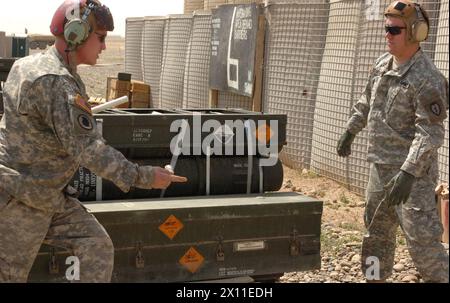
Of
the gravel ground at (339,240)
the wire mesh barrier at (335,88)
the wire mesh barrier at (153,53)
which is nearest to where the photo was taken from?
the gravel ground at (339,240)

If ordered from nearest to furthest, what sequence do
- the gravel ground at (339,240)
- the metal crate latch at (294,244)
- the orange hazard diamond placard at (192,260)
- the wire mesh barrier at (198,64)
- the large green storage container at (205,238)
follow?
1. the large green storage container at (205,238)
2. the orange hazard diamond placard at (192,260)
3. the metal crate latch at (294,244)
4. the gravel ground at (339,240)
5. the wire mesh barrier at (198,64)

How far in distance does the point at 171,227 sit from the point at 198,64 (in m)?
9.08

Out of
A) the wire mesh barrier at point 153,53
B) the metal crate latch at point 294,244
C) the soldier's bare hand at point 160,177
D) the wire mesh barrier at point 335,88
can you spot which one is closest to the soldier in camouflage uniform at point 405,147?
the metal crate latch at point 294,244

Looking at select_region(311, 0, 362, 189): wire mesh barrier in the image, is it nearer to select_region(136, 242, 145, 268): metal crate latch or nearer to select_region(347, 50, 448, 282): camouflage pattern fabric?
select_region(347, 50, 448, 282): camouflage pattern fabric

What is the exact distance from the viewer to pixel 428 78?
488cm

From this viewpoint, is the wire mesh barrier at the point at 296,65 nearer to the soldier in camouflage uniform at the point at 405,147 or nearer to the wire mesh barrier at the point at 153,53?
the soldier in camouflage uniform at the point at 405,147

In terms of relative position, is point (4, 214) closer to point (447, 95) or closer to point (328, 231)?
point (447, 95)

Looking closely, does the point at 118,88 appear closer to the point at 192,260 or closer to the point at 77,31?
the point at 192,260

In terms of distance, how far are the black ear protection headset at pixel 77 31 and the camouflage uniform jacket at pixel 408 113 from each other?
2086 mm

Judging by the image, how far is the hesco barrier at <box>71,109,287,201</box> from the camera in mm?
5285

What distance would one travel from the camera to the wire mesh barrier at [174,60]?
14.9 m

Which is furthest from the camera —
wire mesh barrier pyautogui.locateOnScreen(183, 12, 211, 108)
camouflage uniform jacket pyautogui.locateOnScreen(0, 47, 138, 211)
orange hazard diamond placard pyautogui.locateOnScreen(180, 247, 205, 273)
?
wire mesh barrier pyautogui.locateOnScreen(183, 12, 211, 108)

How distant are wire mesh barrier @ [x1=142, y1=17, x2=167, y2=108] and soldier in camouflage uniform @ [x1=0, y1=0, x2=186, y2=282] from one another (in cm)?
1207

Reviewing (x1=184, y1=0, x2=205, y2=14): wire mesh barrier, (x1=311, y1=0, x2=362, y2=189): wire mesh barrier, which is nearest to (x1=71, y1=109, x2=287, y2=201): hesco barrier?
(x1=311, y1=0, x2=362, y2=189): wire mesh barrier
